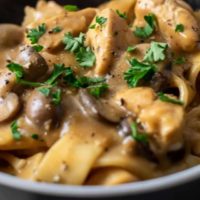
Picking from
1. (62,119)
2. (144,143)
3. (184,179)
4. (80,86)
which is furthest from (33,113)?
(184,179)

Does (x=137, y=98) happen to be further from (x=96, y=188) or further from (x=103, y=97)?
(x=96, y=188)

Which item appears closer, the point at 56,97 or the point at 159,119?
the point at 159,119

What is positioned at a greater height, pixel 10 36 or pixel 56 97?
pixel 56 97

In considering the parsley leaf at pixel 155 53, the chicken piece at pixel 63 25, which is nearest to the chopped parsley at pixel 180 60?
the parsley leaf at pixel 155 53

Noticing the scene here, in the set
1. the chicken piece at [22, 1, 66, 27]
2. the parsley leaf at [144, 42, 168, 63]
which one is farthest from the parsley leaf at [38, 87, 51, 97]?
the chicken piece at [22, 1, 66, 27]

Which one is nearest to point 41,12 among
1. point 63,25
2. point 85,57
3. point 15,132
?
point 63,25

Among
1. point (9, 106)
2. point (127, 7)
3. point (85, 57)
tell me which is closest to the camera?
point (9, 106)

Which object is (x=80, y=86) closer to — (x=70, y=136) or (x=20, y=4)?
(x=70, y=136)
